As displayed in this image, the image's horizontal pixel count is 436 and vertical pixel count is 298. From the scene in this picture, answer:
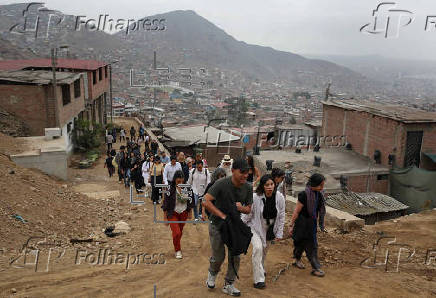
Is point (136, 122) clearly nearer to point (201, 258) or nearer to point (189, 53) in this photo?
point (201, 258)

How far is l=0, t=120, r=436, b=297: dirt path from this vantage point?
4406mm

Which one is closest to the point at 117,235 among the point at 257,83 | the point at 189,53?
the point at 257,83

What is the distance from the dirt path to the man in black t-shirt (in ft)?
1.02

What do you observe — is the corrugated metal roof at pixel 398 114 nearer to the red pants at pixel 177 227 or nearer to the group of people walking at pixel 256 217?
the group of people walking at pixel 256 217

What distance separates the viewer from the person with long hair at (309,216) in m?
4.84

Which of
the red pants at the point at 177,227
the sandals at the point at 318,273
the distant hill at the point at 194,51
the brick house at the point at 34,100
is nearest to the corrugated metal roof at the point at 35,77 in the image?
the brick house at the point at 34,100

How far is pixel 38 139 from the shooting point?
1400 centimetres

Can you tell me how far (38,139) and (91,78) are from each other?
1124cm

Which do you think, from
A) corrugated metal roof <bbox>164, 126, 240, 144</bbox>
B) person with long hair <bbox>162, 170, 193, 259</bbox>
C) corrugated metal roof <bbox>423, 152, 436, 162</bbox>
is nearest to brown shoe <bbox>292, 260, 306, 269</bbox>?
person with long hair <bbox>162, 170, 193, 259</bbox>

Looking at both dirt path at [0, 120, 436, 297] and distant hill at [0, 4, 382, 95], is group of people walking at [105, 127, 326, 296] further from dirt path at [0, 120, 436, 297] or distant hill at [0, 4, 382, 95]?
distant hill at [0, 4, 382, 95]

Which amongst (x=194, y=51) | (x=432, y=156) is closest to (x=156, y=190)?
(x=432, y=156)

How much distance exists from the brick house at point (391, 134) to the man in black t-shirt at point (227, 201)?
14427 mm

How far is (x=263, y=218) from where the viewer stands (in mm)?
4500

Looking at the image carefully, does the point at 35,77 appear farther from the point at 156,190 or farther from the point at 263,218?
the point at 263,218
